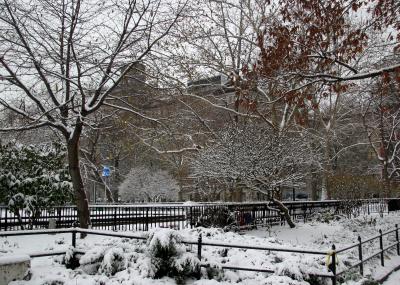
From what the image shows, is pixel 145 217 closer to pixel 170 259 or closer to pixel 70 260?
pixel 70 260

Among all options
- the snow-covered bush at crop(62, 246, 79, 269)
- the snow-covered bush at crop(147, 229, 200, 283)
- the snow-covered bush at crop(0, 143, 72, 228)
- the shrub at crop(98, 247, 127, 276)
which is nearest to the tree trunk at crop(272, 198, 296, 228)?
the snow-covered bush at crop(0, 143, 72, 228)

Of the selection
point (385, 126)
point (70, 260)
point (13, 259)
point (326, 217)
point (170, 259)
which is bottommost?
point (326, 217)

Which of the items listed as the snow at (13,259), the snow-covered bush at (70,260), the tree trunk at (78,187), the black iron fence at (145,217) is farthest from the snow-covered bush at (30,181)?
the snow at (13,259)

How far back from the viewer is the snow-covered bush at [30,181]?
16.1 m

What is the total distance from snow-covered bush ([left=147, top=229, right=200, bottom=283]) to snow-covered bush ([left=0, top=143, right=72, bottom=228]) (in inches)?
383

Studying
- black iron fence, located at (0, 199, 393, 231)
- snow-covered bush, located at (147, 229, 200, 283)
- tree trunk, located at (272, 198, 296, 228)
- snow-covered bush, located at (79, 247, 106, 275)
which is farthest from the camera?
tree trunk, located at (272, 198, 296, 228)

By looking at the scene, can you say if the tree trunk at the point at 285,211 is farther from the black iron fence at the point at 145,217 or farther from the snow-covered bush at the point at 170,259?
the snow-covered bush at the point at 170,259

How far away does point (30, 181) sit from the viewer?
53.7 feet

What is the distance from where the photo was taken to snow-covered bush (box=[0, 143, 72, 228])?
16141 mm

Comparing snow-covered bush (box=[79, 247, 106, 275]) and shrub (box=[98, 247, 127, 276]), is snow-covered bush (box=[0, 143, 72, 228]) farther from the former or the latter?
shrub (box=[98, 247, 127, 276])

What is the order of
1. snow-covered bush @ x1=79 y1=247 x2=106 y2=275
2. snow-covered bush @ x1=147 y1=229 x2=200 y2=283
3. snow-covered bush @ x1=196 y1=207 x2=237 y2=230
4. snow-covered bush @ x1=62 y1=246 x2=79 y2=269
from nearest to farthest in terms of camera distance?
snow-covered bush @ x1=147 y1=229 x2=200 y2=283, snow-covered bush @ x1=79 y1=247 x2=106 y2=275, snow-covered bush @ x1=62 y1=246 x2=79 y2=269, snow-covered bush @ x1=196 y1=207 x2=237 y2=230

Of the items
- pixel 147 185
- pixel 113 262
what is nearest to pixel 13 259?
pixel 113 262

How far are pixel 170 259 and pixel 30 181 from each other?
33.3 feet

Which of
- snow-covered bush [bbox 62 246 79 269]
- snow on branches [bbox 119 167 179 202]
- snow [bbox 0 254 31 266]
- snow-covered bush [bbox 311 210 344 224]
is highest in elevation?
snow on branches [bbox 119 167 179 202]
